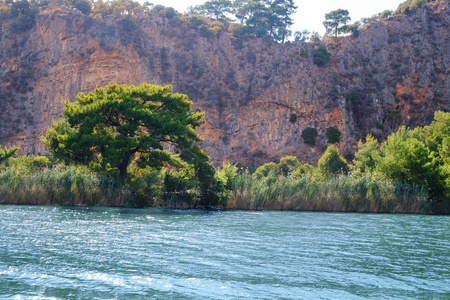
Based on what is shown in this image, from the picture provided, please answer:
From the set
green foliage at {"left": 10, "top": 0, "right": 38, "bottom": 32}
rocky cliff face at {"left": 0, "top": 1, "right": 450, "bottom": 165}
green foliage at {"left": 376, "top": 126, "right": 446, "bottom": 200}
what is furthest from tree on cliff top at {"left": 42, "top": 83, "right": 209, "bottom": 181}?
green foliage at {"left": 10, "top": 0, "right": 38, "bottom": 32}

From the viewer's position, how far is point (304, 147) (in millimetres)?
57562

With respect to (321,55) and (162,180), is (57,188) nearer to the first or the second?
(162,180)

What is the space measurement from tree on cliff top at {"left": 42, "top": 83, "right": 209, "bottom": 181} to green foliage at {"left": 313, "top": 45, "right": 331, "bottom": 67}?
4041 cm

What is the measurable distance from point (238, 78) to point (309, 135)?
13039 millimetres

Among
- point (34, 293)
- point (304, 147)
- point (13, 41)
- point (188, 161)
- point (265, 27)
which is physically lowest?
point (34, 293)

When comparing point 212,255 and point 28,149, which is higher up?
point 28,149

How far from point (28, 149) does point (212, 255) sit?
161 feet

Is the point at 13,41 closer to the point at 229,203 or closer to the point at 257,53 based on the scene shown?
the point at 257,53

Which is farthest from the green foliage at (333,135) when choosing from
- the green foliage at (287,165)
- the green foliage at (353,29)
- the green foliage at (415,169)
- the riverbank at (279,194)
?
the riverbank at (279,194)

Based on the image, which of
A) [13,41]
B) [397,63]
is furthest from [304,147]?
[13,41]

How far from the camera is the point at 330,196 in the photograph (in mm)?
25000

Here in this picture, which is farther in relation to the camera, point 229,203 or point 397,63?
point 397,63

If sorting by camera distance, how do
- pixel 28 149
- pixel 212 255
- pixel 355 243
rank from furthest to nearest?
pixel 28 149 < pixel 355 243 < pixel 212 255

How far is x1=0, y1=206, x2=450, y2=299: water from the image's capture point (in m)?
7.87
